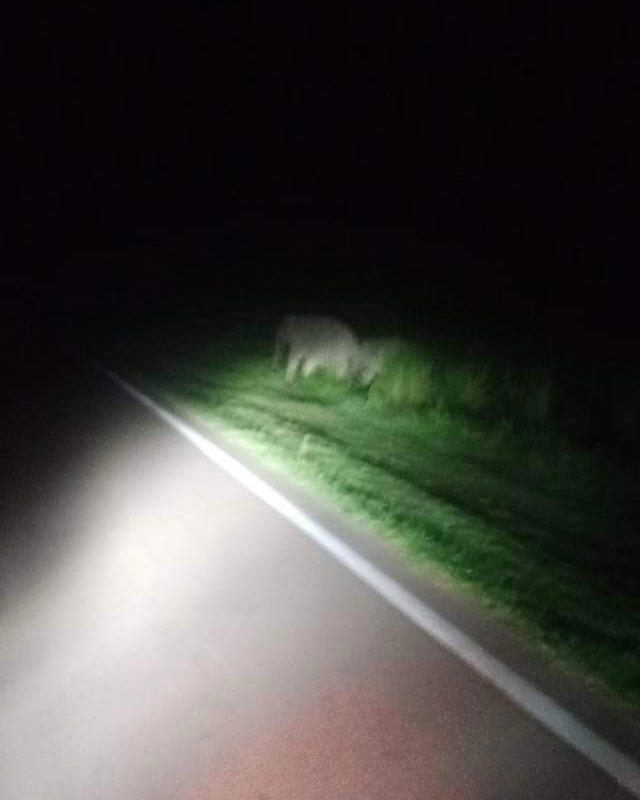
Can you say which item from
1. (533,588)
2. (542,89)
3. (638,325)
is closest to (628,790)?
(533,588)

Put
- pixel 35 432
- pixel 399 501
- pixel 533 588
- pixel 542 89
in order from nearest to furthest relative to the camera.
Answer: pixel 533 588, pixel 399 501, pixel 35 432, pixel 542 89

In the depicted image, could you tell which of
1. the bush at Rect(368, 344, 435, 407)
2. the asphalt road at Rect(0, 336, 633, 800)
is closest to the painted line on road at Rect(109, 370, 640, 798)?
the asphalt road at Rect(0, 336, 633, 800)

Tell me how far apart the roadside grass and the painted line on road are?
45 centimetres

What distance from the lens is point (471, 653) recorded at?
20.1 ft

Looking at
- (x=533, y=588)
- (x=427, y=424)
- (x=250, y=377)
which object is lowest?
(x=250, y=377)

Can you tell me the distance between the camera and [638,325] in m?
20.5

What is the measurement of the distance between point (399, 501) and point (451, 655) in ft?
11.4

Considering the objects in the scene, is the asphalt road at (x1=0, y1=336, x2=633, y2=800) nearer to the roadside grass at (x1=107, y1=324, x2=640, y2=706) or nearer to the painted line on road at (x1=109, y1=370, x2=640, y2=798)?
the painted line on road at (x1=109, y1=370, x2=640, y2=798)

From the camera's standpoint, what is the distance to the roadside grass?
22.6 feet

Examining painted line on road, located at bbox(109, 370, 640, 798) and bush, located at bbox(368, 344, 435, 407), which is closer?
painted line on road, located at bbox(109, 370, 640, 798)

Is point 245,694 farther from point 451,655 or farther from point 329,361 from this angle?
point 329,361

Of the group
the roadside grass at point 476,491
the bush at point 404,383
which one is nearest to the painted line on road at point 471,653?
the roadside grass at point 476,491

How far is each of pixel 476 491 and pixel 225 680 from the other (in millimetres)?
5036

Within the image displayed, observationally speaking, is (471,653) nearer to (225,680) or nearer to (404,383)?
(225,680)
